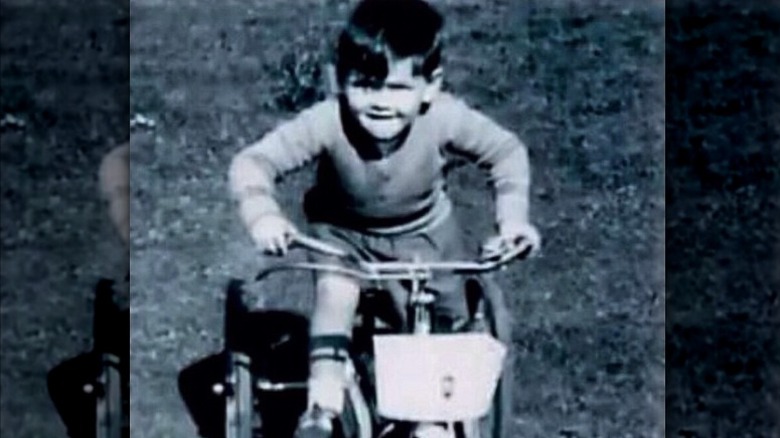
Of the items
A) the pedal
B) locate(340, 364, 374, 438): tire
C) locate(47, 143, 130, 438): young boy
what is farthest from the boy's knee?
locate(47, 143, 130, 438): young boy

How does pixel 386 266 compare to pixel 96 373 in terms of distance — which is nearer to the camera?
pixel 386 266

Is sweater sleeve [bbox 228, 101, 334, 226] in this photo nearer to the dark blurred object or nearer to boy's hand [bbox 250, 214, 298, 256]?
boy's hand [bbox 250, 214, 298, 256]

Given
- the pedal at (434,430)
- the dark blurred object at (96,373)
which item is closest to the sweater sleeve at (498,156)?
the pedal at (434,430)

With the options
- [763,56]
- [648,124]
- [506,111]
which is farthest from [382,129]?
[763,56]

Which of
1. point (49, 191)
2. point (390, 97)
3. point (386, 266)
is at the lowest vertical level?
point (386, 266)

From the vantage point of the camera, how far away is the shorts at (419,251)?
9.30 feet

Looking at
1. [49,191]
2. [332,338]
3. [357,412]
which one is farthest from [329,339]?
[49,191]

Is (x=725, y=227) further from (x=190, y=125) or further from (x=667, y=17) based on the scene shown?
(x=190, y=125)

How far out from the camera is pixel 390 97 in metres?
2.84

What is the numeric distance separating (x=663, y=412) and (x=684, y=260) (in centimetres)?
24

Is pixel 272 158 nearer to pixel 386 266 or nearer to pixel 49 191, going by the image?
pixel 386 266

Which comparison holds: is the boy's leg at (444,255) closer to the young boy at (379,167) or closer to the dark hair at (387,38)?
the young boy at (379,167)

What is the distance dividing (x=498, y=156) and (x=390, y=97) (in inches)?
7.4

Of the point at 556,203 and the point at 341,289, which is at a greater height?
the point at 556,203
